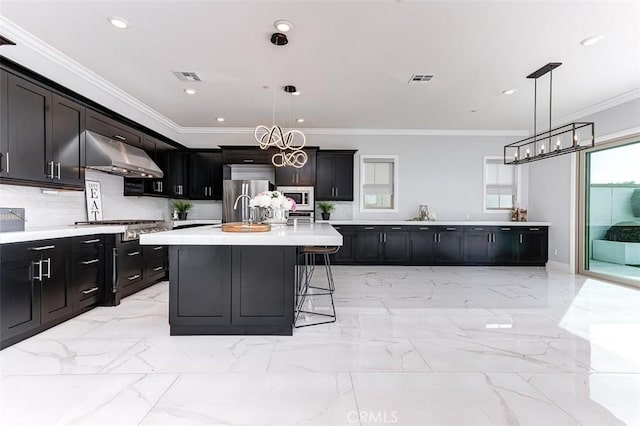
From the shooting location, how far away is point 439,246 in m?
6.28

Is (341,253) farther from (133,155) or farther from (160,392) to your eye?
(160,392)

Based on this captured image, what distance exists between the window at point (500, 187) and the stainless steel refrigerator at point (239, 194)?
15.6ft

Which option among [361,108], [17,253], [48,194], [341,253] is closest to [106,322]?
[17,253]

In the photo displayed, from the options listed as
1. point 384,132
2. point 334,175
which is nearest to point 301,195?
point 334,175

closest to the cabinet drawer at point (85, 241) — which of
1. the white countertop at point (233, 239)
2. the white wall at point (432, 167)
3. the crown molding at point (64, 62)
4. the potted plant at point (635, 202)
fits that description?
the white countertop at point (233, 239)

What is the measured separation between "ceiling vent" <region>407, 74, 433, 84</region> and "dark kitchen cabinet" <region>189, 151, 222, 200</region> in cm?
399

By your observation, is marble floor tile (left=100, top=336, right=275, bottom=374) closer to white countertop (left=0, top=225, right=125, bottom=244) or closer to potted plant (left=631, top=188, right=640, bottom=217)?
white countertop (left=0, top=225, right=125, bottom=244)

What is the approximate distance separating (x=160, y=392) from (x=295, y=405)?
82cm

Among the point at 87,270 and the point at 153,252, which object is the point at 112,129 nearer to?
the point at 153,252

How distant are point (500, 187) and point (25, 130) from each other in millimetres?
7773

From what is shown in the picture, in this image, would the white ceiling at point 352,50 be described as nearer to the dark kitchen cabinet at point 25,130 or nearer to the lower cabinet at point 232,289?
the dark kitchen cabinet at point 25,130

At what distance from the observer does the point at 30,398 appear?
1812mm

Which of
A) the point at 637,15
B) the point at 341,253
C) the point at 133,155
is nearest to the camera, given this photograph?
the point at 637,15

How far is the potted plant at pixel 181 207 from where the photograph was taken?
6359 mm
